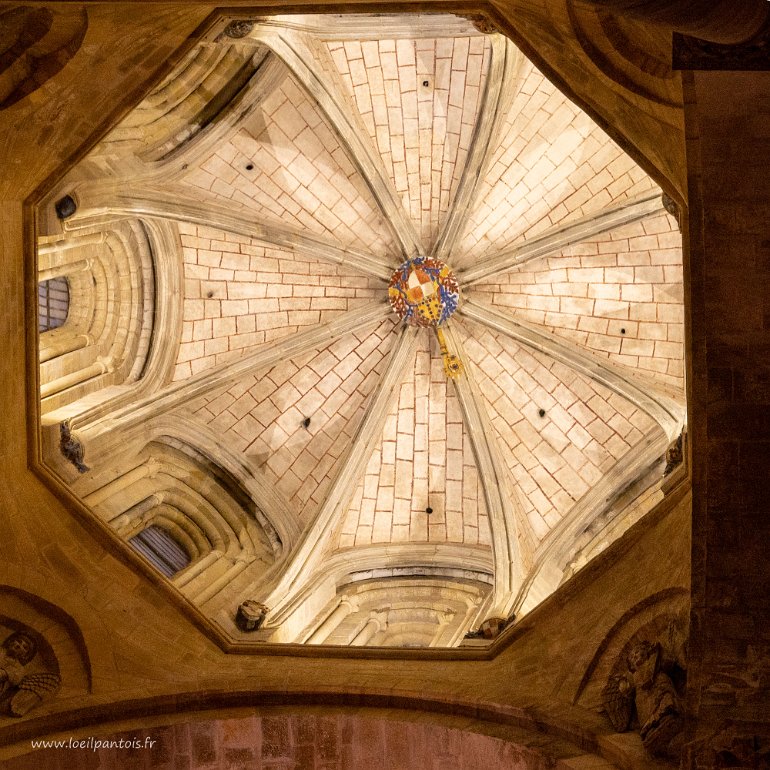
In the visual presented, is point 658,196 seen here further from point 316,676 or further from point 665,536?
point 316,676

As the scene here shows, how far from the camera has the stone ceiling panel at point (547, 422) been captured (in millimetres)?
13508

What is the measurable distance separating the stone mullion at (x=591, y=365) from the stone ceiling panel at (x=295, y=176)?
6.25ft

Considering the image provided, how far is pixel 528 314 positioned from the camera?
598 inches

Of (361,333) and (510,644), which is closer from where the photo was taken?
(510,644)

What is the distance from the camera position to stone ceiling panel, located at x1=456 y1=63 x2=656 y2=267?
43.6ft

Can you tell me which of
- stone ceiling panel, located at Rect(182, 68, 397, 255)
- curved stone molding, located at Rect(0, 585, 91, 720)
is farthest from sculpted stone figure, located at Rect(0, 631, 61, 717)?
stone ceiling panel, located at Rect(182, 68, 397, 255)

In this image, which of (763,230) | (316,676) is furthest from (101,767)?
(763,230)

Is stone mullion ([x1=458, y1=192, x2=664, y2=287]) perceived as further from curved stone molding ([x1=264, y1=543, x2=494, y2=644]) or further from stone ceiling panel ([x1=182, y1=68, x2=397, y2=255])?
curved stone molding ([x1=264, y1=543, x2=494, y2=644])

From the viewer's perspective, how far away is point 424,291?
1522 cm

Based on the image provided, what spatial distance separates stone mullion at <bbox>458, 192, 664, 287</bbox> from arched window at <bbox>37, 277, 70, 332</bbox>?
5979 millimetres

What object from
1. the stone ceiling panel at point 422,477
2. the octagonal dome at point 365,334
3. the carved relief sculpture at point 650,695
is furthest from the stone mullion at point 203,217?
the carved relief sculpture at point 650,695

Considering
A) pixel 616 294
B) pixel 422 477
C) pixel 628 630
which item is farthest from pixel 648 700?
pixel 616 294

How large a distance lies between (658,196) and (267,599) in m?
7.36

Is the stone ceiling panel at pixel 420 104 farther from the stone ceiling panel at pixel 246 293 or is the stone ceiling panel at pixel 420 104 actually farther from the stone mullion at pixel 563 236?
the stone ceiling panel at pixel 246 293
